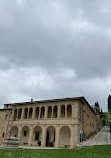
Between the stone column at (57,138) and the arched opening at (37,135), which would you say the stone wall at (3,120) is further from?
the stone column at (57,138)

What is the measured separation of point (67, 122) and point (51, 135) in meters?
6.70

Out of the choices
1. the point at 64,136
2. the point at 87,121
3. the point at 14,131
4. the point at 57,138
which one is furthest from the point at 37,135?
the point at 87,121

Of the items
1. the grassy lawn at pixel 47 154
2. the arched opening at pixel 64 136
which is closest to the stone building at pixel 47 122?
the arched opening at pixel 64 136

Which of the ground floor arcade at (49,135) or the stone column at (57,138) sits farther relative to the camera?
the stone column at (57,138)

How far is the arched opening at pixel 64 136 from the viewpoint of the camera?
32.6 m

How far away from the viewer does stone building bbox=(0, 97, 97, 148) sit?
3059cm

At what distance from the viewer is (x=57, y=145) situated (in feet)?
98.3

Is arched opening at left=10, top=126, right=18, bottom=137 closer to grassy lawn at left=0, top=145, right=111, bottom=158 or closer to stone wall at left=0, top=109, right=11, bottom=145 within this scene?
stone wall at left=0, top=109, right=11, bottom=145

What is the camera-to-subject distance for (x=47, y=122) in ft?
108

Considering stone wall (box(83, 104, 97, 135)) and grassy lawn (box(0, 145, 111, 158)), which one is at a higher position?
stone wall (box(83, 104, 97, 135))

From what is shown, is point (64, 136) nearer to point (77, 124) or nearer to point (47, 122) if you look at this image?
point (47, 122)

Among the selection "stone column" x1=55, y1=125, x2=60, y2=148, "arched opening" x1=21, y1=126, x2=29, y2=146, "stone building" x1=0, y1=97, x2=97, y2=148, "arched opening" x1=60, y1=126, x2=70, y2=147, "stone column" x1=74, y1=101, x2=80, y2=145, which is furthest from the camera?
"arched opening" x1=21, y1=126, x2=29, y2=146

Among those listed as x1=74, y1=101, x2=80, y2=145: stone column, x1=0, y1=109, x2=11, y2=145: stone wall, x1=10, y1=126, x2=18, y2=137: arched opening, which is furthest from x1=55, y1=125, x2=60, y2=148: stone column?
x1=0, y1=109, x2=11, y2=145: stone wall

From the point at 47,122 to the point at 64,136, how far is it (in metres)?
4.63
